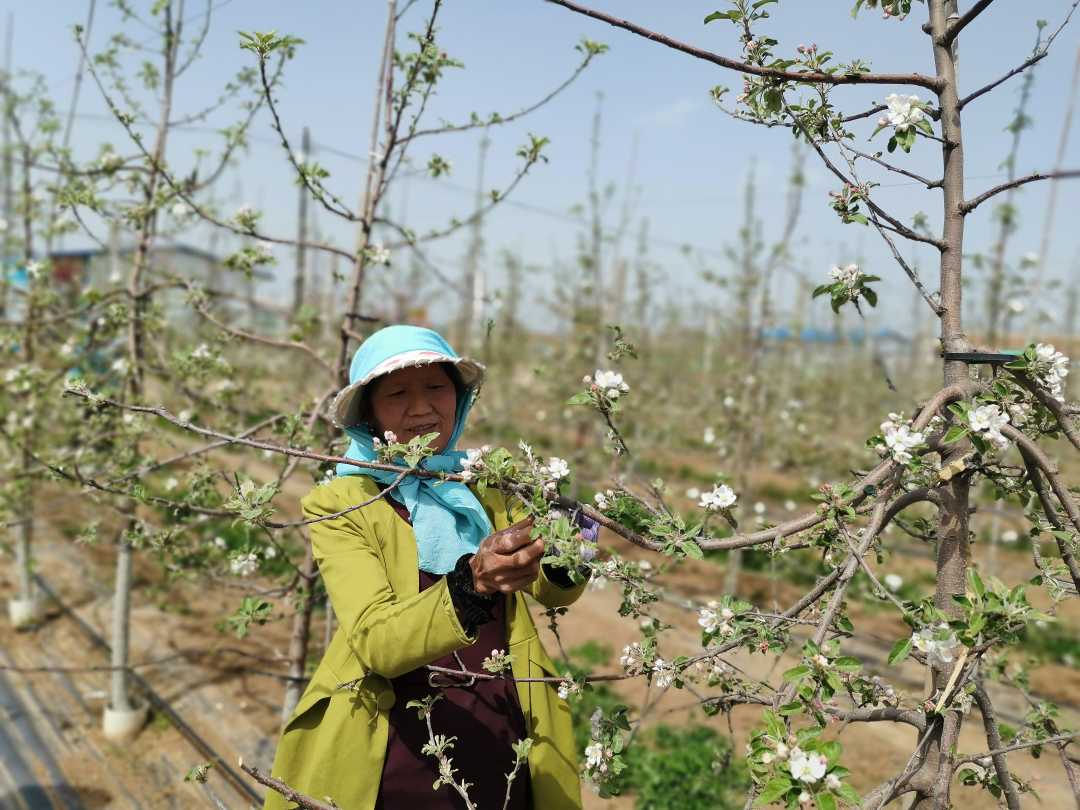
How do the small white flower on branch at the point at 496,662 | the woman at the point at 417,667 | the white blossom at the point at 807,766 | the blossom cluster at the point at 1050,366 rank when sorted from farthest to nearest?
the woman at the point at 417,667 → the small white flower on branch at the point at 496,662 → the blossom cluster at the point at 1050,366 → the white blossom at the point at 807,766

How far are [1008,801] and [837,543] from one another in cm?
53

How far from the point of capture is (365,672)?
1.60 metres

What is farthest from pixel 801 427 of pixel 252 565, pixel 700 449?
pixel 252 565

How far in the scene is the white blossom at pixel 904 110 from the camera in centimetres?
125

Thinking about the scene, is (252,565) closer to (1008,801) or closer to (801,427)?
(1008,801)

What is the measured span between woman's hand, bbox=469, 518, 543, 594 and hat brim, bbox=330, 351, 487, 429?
0.48 metres

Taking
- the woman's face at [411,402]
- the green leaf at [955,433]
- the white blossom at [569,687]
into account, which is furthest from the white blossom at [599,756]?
the green leaf at [955,433]

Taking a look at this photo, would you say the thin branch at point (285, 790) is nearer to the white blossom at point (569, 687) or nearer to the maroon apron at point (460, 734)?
the maroon apron at point (460, 734)

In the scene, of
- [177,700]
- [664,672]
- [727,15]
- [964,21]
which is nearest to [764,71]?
[727,15]

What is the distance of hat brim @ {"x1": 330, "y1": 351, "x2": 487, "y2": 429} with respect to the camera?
166cm

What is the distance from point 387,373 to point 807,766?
1148 mm

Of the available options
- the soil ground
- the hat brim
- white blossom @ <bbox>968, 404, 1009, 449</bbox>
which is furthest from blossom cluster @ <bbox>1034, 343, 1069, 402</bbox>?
the soil ground

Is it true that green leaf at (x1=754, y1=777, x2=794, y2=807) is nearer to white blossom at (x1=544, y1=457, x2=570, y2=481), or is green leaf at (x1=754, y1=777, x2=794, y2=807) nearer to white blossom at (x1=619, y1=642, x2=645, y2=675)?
white blossom at (x1=619, y1=642, x2=645, y2=675)

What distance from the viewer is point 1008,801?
1.31m
